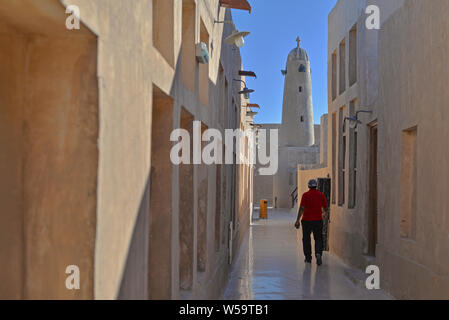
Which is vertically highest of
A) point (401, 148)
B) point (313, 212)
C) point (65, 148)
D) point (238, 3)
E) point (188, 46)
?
point (238, 3)

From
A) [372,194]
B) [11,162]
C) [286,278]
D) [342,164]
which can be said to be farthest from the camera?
[342,164]

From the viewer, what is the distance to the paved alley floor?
305 inches

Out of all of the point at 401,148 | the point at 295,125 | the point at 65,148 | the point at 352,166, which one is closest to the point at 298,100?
the point at 295,125

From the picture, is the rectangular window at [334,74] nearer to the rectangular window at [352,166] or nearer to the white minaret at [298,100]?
the rectangular window at [352,166]

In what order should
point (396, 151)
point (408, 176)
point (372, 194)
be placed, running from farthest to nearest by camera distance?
point (372, 194) < point (396, 151) < point (408, 176)

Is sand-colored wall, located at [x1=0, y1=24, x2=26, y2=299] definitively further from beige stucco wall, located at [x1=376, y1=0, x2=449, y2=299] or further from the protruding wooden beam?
the protruding wooden beam

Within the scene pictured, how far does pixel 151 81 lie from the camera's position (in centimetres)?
366

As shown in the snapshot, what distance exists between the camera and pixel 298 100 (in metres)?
30.5

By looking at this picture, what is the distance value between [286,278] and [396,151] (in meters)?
3.08

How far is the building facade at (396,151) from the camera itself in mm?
5887

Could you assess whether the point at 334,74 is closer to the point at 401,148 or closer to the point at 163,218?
the point at 401,148

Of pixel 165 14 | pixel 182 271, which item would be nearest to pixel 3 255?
pixel 165 14

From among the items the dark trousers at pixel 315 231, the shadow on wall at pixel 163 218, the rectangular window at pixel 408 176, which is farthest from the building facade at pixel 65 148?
the dark trousers at pixel 315 231

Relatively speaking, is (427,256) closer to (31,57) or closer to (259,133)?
(31,57)
